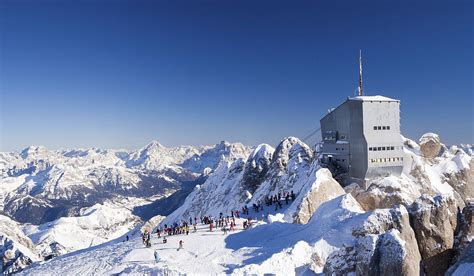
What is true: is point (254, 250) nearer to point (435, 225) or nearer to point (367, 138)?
point (435, 225)

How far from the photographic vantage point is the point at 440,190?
63688 millimetres

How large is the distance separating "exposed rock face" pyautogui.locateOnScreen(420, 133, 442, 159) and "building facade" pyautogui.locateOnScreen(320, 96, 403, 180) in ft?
67.5

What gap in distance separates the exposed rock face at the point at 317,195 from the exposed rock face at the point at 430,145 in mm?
33515

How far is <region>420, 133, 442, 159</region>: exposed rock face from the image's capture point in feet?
257

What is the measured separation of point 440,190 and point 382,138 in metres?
15.0

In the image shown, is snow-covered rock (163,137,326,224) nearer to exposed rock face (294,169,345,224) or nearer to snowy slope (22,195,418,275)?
exposed rock face (294,169,345,224)

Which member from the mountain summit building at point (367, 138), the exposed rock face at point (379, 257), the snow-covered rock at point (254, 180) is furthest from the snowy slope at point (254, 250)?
the snow-covered rock at point (254, 180)

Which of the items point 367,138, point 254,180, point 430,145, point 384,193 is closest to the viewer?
point 384,193

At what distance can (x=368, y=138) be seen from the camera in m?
57.6

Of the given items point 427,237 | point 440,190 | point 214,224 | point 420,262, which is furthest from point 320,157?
point 420,262

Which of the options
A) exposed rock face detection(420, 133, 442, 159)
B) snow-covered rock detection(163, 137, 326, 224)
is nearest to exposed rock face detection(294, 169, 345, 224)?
snow-covered rock detection(163, 137, 326, 224)

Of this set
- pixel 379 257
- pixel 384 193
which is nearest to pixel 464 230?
pixel 379 257

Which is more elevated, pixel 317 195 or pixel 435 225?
pixel 317 195

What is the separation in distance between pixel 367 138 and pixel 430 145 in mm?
29828
